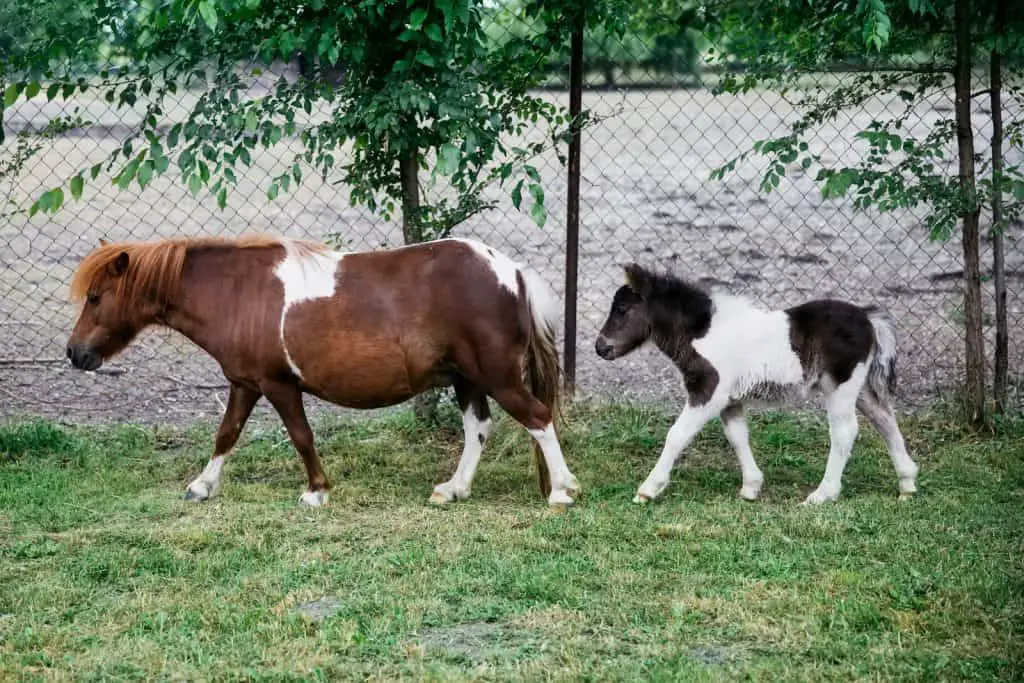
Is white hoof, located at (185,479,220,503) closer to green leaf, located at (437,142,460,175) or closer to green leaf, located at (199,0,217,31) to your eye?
green leaf, located at (437,142,460,175)

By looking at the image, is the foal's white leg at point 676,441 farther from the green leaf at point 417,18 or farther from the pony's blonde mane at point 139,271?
the pony's blonde mane at point 139,271

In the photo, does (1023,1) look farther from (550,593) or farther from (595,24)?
(550,593)

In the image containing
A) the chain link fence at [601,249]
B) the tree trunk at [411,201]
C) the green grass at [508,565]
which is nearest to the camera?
the green grass at [508,565]

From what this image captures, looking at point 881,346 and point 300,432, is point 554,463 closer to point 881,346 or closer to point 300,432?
point 300,432

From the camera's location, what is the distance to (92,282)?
241 inches

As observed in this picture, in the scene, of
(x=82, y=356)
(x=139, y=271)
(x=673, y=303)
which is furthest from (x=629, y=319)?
(x=82, y=356)

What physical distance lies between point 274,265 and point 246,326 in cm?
36

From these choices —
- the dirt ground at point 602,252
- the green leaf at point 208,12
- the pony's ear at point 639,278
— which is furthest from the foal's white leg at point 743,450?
the green leaf at point 208,12

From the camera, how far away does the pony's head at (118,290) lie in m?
6.11

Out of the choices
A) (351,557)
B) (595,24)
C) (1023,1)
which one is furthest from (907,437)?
(351,557)

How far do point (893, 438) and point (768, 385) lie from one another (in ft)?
2.40

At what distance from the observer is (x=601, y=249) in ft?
36.8

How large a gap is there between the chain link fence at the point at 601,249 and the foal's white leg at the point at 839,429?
1.39m

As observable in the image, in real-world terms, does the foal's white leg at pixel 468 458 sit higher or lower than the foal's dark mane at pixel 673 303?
lower
